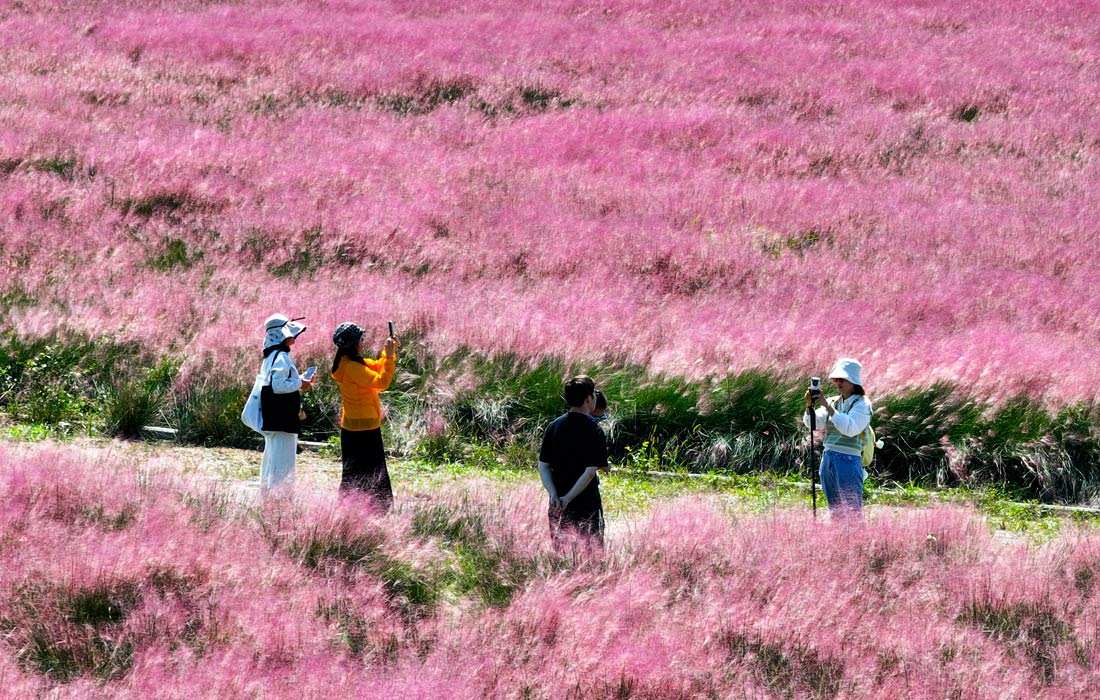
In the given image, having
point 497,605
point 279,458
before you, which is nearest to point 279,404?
point 279,458

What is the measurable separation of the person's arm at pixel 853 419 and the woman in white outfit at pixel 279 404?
3451 millimetres

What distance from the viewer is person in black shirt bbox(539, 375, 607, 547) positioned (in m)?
6.66

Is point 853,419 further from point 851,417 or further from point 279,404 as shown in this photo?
point 279,404

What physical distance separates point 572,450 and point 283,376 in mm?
2146

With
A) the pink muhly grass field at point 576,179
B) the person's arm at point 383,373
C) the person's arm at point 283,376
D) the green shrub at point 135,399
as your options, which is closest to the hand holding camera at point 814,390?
the person's arm at point 383,373

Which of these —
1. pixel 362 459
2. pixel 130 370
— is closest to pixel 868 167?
pixel 130 370

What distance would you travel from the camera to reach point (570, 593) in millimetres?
5988

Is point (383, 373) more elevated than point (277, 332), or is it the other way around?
point (277, 332)

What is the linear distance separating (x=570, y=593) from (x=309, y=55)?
22.3m

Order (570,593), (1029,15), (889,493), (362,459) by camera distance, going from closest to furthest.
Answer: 1. (570,593)
2. (362,459)
3. (889,493)
4. (1029,15)

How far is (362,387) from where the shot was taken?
Result: 7785 millimetres

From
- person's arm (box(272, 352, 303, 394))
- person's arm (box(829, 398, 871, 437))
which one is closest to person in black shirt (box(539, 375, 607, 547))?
person's arm (box(829, 398, 871, 437))

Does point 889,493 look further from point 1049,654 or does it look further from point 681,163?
point 681,163

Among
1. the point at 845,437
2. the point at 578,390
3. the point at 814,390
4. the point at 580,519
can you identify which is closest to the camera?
the point at 578,390
